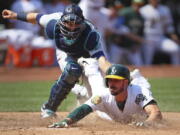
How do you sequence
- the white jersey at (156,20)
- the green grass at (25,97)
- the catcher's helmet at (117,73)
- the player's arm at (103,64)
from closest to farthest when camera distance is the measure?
the catcher's helmet at (117,73) < the player's arm at (103,64) < the green grass at (25,97) < the white jersey at (156,20)

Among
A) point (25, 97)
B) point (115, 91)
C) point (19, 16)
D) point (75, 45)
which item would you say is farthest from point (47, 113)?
point (25, 97)

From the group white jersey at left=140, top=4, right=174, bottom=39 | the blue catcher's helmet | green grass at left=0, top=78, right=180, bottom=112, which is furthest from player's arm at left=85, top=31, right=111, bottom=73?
white jersey at left=140, top=4, right=174, bottom=39

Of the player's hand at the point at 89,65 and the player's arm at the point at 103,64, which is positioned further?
the player's hand at the point at 89,65

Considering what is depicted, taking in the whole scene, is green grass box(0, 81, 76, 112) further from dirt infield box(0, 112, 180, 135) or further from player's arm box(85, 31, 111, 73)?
player's arm box(85, 31, 111, 73)

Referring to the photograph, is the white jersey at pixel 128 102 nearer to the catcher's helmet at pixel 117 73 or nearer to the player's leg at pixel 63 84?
the catcher's helmet at pixel 117 73

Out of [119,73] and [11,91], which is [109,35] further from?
[119,73]

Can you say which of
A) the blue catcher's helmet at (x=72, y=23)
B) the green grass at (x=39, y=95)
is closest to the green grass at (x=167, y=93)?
the green grass at (x=39, y=95)
